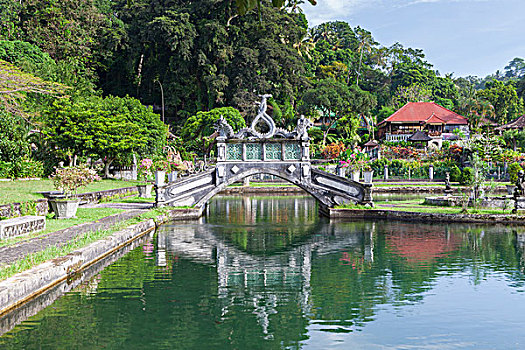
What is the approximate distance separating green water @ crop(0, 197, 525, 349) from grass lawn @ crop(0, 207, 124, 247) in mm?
2473

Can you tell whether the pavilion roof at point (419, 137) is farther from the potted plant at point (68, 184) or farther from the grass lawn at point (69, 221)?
the potted plant at point (68, 184)

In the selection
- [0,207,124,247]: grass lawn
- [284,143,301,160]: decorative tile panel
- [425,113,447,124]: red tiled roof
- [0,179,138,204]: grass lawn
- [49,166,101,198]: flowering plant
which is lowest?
[0,207,124,247]: grass lawn

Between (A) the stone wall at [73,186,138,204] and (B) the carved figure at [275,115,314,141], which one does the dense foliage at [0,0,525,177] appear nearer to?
(A) the stone wall at [73,186,138,204]

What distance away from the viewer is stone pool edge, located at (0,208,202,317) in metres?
8.70

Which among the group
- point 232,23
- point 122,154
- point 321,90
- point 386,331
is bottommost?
point 386,331

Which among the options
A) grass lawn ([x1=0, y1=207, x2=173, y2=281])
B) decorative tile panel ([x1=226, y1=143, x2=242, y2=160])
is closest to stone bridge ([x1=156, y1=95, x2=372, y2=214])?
decorative tile panel ([x1=226, y1=143, x2=242, y2=160])

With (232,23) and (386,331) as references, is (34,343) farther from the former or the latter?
(232,23)

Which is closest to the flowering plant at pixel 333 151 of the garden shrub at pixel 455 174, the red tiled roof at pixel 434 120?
the garden shrub at pixel 455 174

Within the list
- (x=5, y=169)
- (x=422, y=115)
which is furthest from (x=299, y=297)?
(x=422, y=115)

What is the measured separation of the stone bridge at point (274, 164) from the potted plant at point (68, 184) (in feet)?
19.0

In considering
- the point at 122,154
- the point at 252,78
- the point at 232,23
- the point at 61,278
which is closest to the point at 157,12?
the point at 232,23

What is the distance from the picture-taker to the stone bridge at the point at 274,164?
967 inches

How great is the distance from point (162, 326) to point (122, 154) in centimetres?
3214

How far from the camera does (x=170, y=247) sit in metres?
16.3
